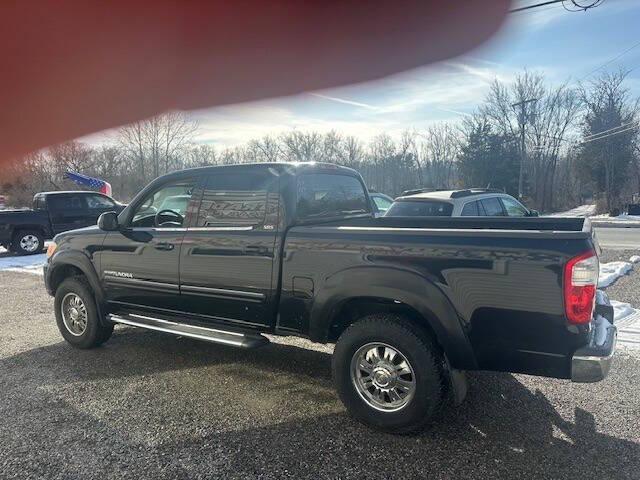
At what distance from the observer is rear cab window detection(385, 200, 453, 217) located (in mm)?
8047

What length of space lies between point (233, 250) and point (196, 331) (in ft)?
2.74

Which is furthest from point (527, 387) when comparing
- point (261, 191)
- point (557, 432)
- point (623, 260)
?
point (623, 260)

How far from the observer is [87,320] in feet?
17.1

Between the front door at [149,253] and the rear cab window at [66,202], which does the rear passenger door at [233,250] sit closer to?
the front door at [149,253]

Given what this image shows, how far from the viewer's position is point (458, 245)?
306 centimetres

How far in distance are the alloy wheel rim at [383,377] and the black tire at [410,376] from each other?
0.02m

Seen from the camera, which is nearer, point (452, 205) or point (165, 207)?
point (165, 207)

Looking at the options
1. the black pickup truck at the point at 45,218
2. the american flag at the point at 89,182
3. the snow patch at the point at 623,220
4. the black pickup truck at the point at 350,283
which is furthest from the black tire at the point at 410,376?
the american flag at the point at 89,182

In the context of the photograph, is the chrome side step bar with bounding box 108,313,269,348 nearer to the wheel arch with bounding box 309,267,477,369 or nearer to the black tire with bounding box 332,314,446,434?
the wheel arch with bounding box 309,267,477,369

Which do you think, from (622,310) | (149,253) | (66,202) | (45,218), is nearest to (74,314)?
(149,253)

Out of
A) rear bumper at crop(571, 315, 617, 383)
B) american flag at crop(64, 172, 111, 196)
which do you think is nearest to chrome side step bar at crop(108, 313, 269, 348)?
rear bumper at crop(571, 315, 617, 383)

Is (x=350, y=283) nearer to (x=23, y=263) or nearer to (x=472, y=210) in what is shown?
(x=472, y=210)

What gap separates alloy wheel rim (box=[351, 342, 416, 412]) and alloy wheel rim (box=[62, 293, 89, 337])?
3.34 meters

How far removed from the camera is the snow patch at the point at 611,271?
8004mm
